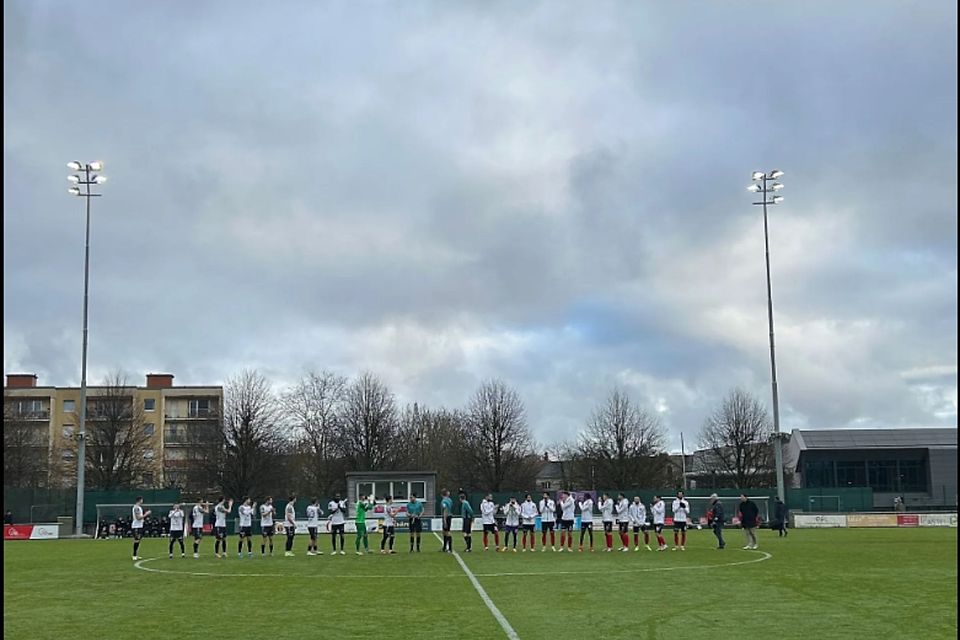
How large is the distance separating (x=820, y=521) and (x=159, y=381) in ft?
281

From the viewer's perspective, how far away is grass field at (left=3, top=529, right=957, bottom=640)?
14242 mm

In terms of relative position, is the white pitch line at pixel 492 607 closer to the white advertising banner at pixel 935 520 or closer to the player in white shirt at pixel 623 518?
the player in white shirt at pixel 623 518

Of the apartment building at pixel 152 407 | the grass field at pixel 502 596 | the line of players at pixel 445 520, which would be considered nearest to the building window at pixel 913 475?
the line of players at pixel 445 520

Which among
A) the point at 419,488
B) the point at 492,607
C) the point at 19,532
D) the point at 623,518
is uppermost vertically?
the point at 492,607

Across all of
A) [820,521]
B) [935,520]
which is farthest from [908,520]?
[820,521]

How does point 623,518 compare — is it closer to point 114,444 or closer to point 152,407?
point 114,444

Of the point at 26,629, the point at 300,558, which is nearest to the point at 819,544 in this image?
the point at 300,558

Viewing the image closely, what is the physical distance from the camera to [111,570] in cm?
2680

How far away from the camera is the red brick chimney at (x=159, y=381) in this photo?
118 m

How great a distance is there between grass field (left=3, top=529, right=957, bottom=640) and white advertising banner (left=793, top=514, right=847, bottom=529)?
80.3ft

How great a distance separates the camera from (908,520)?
5441 cm

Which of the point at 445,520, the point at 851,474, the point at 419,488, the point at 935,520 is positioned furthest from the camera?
the point at 851,474

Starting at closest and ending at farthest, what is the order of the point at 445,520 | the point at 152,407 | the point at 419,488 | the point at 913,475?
the point at 445,520, the point at 419,488, the point at 913,475, the point at 152,407

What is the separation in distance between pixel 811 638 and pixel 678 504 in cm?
2070
